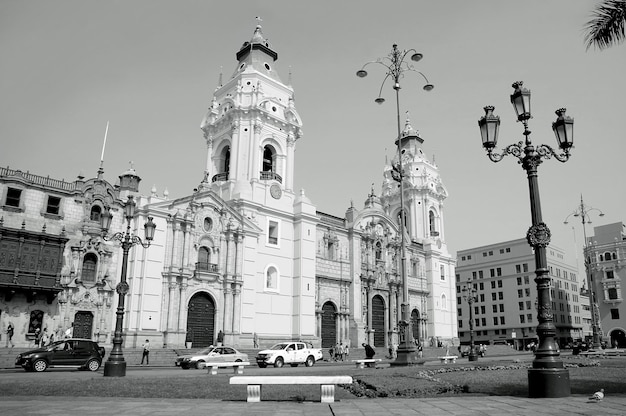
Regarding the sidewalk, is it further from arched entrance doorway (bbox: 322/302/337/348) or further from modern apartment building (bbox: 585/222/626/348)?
modern apartment building (bbox: 585/222/626/348)

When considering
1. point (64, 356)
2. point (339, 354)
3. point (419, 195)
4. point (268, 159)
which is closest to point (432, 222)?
point (419, 195)

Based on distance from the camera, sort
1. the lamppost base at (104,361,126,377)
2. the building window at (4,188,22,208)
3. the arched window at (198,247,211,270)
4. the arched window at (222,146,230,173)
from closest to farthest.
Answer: the lamppost base at (104,361,126,377) → the building window at (4,188,22,208) → the arched window at (198,247,211,270) → the arched window at (222,146,230,173)

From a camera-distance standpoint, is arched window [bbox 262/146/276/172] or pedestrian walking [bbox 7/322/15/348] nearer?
pedestrian walking [bbox 7/322/15/348]

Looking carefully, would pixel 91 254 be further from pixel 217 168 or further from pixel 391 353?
pixel 391 353

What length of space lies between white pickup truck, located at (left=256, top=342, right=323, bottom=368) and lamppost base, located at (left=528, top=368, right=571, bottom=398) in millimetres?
20888

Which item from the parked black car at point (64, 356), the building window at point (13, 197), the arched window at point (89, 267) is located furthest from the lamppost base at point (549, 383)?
the building window at point (13, 197)

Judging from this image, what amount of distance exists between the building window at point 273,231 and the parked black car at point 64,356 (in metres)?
20.0

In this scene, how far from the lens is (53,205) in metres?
31.5

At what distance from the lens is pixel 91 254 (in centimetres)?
3238

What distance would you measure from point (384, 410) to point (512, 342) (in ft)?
279

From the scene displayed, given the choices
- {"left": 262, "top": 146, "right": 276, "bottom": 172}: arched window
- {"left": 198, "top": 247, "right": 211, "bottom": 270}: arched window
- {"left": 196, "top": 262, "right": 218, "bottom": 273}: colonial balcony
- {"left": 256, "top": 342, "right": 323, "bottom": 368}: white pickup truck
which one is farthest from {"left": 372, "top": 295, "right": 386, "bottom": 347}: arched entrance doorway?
{"left": 198, "top": 247, "right": 211, "bottom": 270}: arched window

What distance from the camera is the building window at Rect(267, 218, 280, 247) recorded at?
144 ft

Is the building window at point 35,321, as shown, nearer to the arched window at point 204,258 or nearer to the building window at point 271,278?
the arched window at point 204,258

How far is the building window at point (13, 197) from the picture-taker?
29891mm
